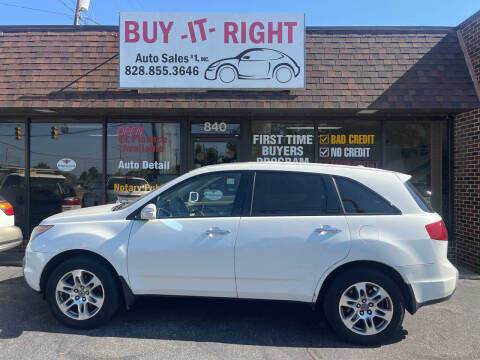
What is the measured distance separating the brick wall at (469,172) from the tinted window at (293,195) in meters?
4.07

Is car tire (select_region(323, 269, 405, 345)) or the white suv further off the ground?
the white suv

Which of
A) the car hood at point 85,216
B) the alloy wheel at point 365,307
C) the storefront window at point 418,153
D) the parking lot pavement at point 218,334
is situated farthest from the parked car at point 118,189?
the alloy wheel at point 365,307

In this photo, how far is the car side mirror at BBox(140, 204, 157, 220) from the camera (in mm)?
3969

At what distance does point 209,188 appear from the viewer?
428 centimetres

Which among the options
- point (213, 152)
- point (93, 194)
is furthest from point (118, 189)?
point (213, 152)

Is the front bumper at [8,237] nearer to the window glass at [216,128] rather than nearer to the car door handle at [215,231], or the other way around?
the car door handle at [215,231]

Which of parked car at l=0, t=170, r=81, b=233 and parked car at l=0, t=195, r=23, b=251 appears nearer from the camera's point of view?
parked car at l=0, t=195, r=23, b=251

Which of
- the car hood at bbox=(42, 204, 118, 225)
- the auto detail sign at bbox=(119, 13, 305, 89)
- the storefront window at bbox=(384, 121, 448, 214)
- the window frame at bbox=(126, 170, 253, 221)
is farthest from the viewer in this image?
the storefront window at bbox=(384, 121, 448, 214)

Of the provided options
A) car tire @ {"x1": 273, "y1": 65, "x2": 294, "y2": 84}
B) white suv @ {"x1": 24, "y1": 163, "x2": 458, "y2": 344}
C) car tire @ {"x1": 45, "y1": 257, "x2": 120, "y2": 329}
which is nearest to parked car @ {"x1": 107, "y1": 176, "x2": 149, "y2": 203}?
car tire @ {"x1": 273, "y1": 65, "x2": 294, "y2": 84}

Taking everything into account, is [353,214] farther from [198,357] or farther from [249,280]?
[198,357]

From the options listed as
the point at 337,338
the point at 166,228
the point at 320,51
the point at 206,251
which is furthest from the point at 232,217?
the point at 320,51

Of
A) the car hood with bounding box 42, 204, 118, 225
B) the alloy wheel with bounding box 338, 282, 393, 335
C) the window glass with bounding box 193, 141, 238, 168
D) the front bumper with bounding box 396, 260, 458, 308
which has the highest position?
the window glass with bounding box 193, 141, 238, 168

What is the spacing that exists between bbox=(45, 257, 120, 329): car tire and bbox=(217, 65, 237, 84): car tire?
4.19m

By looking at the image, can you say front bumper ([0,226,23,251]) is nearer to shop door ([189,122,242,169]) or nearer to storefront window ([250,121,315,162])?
shop door ([189,122,242,169])
